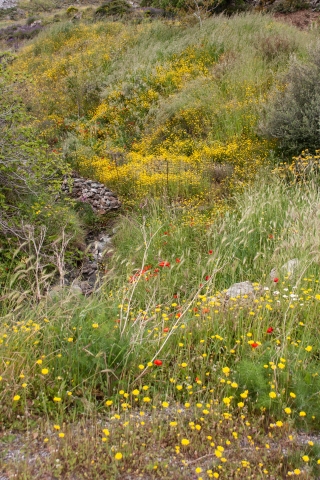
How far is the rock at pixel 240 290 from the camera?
3765mm

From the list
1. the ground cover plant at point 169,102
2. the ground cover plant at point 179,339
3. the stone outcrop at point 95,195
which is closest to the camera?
the ground cover plant at point 179,339

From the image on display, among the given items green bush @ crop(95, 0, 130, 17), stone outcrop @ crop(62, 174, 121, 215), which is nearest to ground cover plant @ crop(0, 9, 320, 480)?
stone outcrop @ crop(62, 174, 121, 215)

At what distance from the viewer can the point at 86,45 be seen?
16.6m

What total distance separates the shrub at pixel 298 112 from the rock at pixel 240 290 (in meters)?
4.20

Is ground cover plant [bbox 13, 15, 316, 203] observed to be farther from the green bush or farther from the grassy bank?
the green bush

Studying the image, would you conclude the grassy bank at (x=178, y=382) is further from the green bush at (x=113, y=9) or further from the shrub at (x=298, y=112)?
the green bush at (x=113, y=9)

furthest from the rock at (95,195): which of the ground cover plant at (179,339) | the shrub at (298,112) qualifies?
the shrub at (298,112)

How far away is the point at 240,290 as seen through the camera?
3.76m

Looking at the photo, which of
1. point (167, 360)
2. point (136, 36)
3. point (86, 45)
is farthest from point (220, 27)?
point (167, 360)

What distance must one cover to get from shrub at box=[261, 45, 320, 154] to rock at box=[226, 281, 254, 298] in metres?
4.20

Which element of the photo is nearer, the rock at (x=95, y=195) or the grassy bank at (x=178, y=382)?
the grassy bank at (x=178, y=382)

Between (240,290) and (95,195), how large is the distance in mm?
4885

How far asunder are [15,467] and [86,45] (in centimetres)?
1684

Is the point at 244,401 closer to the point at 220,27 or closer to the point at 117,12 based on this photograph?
the point at 220,27
